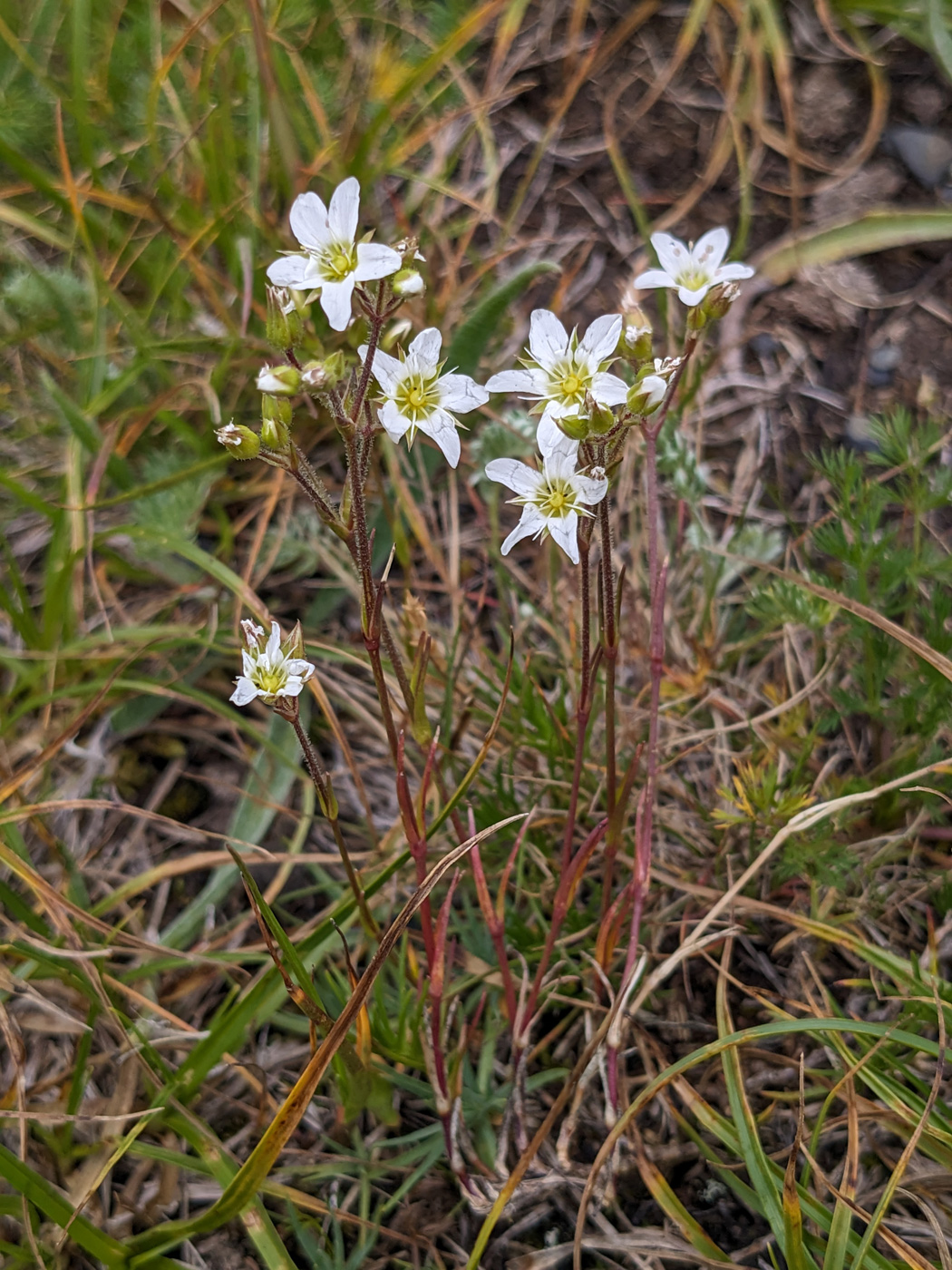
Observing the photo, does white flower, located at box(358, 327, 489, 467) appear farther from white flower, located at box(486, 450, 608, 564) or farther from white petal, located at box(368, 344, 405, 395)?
white flower, located at box(486, 450, 608, 564)

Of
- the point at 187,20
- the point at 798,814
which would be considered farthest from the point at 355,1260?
the point at 187,20

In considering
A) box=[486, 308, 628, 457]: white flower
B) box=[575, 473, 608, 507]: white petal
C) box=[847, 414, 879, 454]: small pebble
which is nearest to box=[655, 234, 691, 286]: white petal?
box=[486, 308, 628, 457]: white flower

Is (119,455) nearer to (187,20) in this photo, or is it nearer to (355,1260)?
(187,20)

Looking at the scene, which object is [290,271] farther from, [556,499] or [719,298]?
[719,298]

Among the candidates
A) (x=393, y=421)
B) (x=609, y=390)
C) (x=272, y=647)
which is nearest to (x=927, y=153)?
(x=609, y=390)

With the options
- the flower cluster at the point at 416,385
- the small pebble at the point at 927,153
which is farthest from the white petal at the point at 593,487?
the small pebble at the point at 927,153
